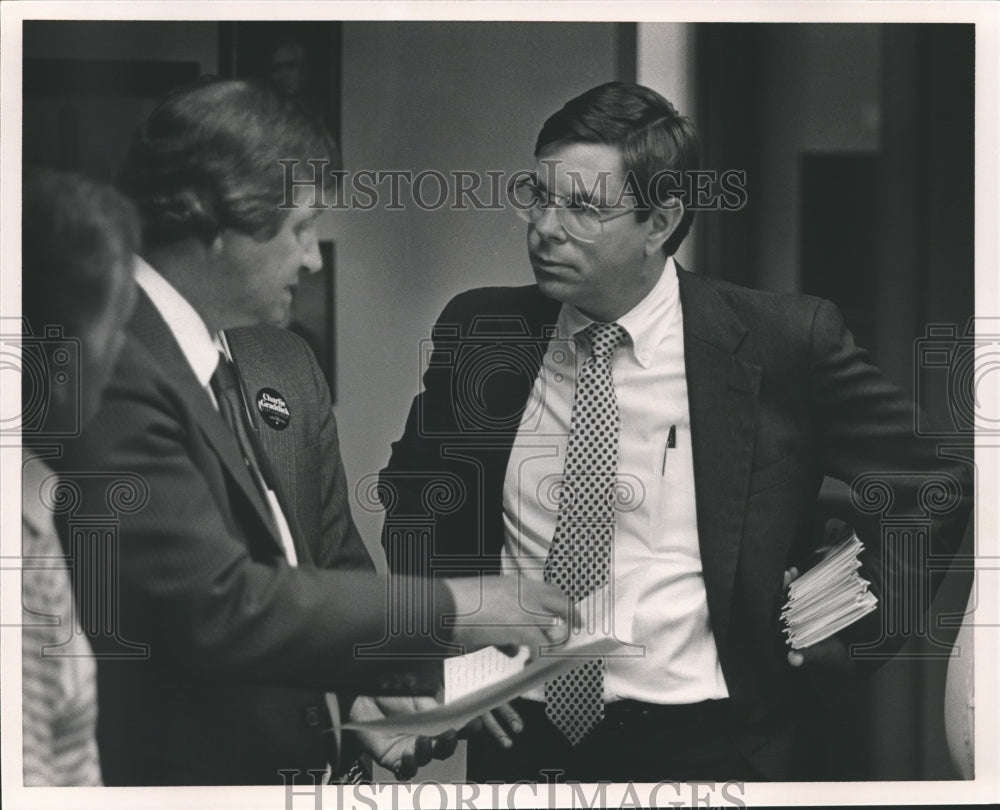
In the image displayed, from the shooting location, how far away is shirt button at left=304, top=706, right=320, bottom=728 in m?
3.68

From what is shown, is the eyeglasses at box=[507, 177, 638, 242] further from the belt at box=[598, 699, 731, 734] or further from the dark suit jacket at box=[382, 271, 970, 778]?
the belt at box=[598, 699, 731, 734]

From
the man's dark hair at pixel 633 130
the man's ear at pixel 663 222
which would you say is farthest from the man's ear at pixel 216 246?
the man's ear at pixel 663 222

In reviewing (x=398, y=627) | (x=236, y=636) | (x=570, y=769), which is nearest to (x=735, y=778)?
(x=570, y=769)

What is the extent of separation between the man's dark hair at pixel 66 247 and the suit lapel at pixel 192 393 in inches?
5.0

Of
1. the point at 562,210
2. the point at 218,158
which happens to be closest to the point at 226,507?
the point at 218,158

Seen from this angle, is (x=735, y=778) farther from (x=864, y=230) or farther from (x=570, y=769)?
(x=864, y=230)

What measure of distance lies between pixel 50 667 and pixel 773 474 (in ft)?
6.38

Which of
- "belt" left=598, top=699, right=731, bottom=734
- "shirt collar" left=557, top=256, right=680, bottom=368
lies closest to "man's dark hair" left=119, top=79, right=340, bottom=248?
"shirt collar" left=557, top=256, right=680, bottom=368

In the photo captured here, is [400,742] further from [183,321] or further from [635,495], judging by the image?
[183,321]

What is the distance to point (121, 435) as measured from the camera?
360 cm

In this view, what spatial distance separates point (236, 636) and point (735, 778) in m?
1.36

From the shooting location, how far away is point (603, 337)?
12.1ft

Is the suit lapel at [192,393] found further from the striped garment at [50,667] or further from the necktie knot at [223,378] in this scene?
the striped garment at [50,667]

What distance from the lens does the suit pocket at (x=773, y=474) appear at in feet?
12.2
